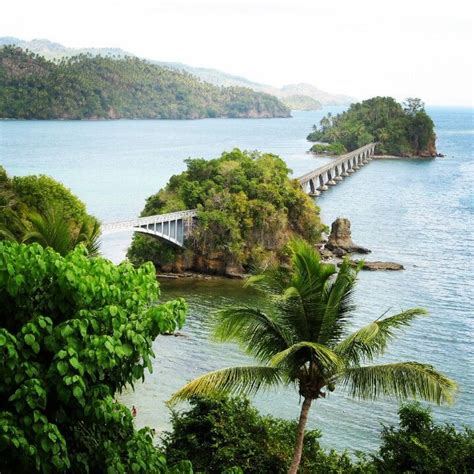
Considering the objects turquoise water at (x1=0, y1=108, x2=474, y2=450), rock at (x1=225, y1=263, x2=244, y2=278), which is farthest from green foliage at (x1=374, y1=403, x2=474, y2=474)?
rock at (x1=225, y1=263, x2=244, y2=278)

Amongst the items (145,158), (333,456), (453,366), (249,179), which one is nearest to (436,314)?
(453,366)

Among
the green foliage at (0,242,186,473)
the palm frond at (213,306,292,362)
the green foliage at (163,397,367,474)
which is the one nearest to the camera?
the green foliage at (0,242,186,473)

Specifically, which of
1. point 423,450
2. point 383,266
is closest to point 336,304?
point 423,450

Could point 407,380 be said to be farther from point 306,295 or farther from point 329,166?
point 329,166

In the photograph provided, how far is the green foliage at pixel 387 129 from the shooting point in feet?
499

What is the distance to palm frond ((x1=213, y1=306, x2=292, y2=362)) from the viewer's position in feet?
54.2

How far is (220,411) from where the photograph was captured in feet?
68.4

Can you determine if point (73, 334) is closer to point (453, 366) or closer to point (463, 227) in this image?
point (453, 366)

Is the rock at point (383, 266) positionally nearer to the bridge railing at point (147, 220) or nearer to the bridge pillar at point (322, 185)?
the bridge railing at point (147, 220)

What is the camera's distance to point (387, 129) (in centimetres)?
15662

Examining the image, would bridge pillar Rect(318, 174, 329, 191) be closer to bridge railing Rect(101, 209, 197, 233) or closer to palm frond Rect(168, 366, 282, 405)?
bridge railing Rect(101, 209, 197, 233)

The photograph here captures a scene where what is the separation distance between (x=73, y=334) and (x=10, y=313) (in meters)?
1.34

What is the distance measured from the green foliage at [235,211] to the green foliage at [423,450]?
34739mm

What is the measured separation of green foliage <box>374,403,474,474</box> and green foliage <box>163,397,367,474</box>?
0.90 m
